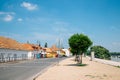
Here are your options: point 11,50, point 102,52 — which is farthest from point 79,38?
point 102,52

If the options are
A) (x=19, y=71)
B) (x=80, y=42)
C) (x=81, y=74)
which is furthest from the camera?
(x=80, y=42)

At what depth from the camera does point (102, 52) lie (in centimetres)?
11794

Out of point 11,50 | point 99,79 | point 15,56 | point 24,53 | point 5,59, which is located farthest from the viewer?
point 24,53

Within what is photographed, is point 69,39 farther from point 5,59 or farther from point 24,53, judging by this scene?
point 24,53

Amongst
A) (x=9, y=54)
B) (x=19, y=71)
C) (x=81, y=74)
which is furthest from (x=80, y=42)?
(x=9, y=54)

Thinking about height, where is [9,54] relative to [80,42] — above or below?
below

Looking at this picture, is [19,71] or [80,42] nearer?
[19,71]

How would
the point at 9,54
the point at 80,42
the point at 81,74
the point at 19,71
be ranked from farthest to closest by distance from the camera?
the point at 9,54, the point at 80,42, the point at 19,71, the point at 81,74

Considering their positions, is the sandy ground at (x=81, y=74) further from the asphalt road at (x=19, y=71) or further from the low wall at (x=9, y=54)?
the low wall at (x=9, y=54)

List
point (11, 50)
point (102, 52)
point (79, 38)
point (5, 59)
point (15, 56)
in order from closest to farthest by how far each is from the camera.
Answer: point (79, 38) → point (5, 59) → point (11, 50) → point (15, 56) → point (102, 52)

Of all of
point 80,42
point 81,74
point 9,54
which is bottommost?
point 81,74

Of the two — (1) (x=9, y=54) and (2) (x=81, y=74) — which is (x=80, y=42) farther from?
(1) (x=9, y=54)

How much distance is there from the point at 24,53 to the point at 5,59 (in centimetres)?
2165

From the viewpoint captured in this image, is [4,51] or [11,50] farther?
[11,50]
